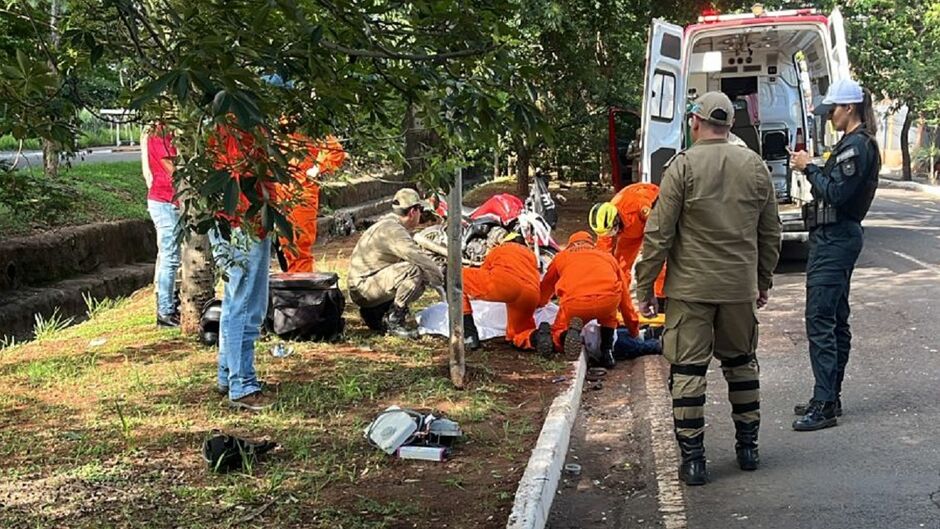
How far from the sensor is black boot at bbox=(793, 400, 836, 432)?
5699mm

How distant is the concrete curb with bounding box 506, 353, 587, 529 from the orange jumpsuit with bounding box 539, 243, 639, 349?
2.39 feet

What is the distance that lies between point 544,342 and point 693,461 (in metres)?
2.42

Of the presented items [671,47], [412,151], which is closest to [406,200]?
[412,151]

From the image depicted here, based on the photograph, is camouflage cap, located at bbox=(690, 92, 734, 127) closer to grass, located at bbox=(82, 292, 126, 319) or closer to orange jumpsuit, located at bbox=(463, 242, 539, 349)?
orange jumpsuit, located at bbox=(463, 242, 539, 349)

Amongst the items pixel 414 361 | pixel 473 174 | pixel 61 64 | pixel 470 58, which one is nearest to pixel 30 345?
pixel 414 361

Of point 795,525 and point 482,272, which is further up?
point 482,272

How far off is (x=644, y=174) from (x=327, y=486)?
24.0 ft

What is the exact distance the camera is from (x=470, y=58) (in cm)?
337

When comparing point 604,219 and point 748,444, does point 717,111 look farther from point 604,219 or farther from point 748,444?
point 604,219

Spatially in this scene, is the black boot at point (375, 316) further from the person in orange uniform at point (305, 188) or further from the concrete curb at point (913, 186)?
the concrete curb at point (913, 186)

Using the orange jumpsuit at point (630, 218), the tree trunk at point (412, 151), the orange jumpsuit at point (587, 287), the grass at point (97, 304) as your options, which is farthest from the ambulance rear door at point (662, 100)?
the grass at point (97, 304)

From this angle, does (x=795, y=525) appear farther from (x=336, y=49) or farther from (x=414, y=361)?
(x=414, y=361)

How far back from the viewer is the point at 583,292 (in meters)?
7.04

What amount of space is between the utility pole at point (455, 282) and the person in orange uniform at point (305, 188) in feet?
2.41
